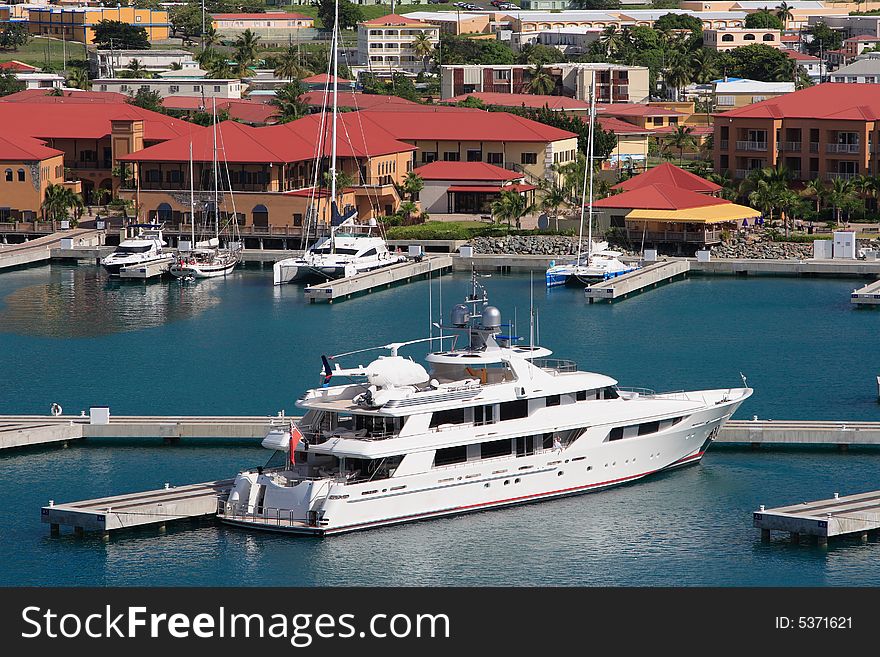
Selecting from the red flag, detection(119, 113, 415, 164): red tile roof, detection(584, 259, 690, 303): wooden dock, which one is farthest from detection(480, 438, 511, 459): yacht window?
detection(119, 113, 415, 164): red tile roof

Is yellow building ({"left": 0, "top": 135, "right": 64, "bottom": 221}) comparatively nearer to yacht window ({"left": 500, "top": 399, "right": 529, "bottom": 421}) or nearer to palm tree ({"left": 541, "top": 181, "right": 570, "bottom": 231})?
palm tree ({"left": 541, "top": 181, "right": 570, "bottom": 231})

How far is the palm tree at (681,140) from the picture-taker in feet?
470

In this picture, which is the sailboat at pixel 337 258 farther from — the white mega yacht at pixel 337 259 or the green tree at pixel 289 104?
the green tree at pixel 289 104

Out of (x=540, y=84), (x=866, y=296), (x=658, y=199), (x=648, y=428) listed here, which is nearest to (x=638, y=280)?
(x=866, y=296)

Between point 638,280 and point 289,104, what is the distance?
54555 mm

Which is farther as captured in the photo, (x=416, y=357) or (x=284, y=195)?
(x=284, y=195)

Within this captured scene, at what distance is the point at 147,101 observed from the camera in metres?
156

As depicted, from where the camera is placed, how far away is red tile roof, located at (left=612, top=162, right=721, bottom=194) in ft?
378

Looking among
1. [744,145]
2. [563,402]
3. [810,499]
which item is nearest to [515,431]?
A: [563,402]

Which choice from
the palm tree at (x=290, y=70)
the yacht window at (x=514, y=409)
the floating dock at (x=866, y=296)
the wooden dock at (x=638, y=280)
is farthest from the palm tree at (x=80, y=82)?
the yacht window at (x=514, y=409)

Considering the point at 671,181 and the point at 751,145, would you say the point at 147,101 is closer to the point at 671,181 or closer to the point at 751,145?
the point at 751,145

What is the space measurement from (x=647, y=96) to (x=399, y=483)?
133 metres

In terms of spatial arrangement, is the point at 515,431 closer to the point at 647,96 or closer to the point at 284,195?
the point at 284,195

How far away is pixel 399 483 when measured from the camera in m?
51.3
